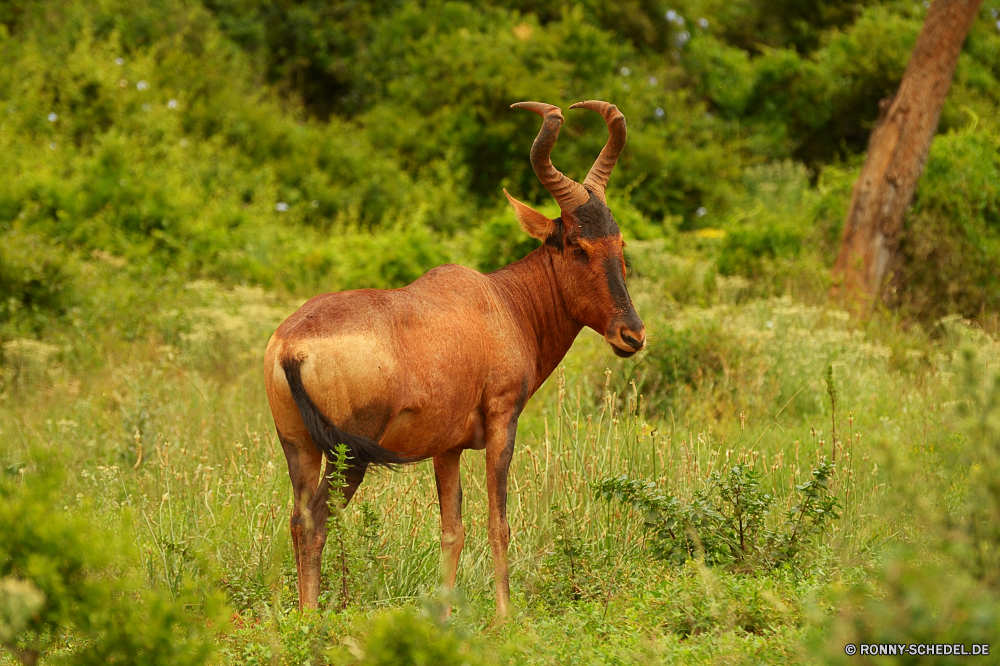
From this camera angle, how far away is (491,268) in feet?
38.9

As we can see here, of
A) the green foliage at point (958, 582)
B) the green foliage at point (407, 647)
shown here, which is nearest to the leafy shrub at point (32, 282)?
the green foliage at point (407, 647)

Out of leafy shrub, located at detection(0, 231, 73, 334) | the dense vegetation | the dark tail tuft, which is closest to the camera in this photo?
the dense vegetation

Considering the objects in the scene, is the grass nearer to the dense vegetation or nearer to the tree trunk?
the dense vegetation

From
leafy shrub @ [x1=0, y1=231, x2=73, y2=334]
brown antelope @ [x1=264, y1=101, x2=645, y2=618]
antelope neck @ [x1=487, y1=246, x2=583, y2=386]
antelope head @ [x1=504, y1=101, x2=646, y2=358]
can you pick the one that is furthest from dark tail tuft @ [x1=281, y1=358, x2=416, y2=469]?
leafy shrub @ [x1=0, y1=231, x2=73, y2=334]

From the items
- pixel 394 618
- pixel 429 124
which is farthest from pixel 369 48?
pixel 394 618

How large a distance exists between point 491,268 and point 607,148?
22.7 feet

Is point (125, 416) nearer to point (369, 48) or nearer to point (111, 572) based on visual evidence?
point (111, 572)

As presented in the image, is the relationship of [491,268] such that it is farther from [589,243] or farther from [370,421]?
[370,421]

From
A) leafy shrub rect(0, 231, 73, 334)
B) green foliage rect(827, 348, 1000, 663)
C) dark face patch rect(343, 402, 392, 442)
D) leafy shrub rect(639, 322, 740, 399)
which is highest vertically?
green foliage rect(827, 348, 1000, 663)

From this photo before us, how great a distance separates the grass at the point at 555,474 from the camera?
3992 mm

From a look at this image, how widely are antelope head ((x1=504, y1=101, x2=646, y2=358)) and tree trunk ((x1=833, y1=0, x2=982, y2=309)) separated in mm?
6964

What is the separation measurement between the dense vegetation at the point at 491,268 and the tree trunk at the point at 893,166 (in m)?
0.39

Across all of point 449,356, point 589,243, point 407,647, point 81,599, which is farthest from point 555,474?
point 81,599

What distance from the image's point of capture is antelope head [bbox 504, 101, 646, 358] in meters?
4.71
